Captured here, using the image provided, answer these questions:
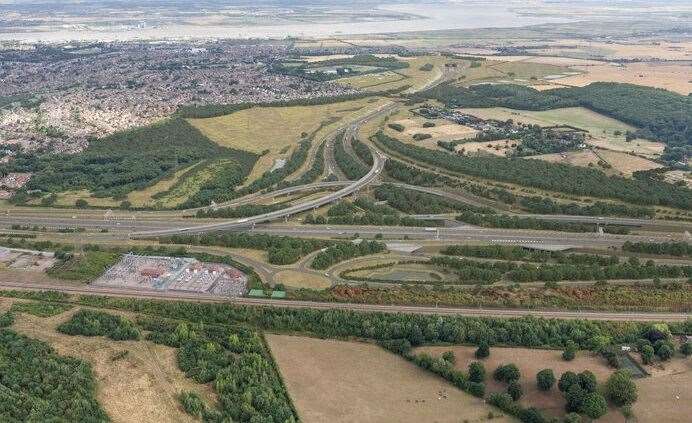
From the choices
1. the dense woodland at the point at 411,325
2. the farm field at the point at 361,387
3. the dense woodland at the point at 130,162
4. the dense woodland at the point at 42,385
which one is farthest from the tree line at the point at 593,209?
the dense woodland at the point at 42,385

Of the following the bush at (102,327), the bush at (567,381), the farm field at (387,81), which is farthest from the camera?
the farm field at (387,81)

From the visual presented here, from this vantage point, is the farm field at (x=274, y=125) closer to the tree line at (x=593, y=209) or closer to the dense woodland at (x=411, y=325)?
the tree line at (x=593, y=209)

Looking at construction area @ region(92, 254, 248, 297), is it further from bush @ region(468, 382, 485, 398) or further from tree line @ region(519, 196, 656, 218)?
tree line @ region(519, 196, 656, 218)

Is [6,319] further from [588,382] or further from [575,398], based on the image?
[588,382]

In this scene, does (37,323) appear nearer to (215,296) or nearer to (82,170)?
(215,296)

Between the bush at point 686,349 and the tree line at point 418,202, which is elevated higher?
the tree line at point 418,202
